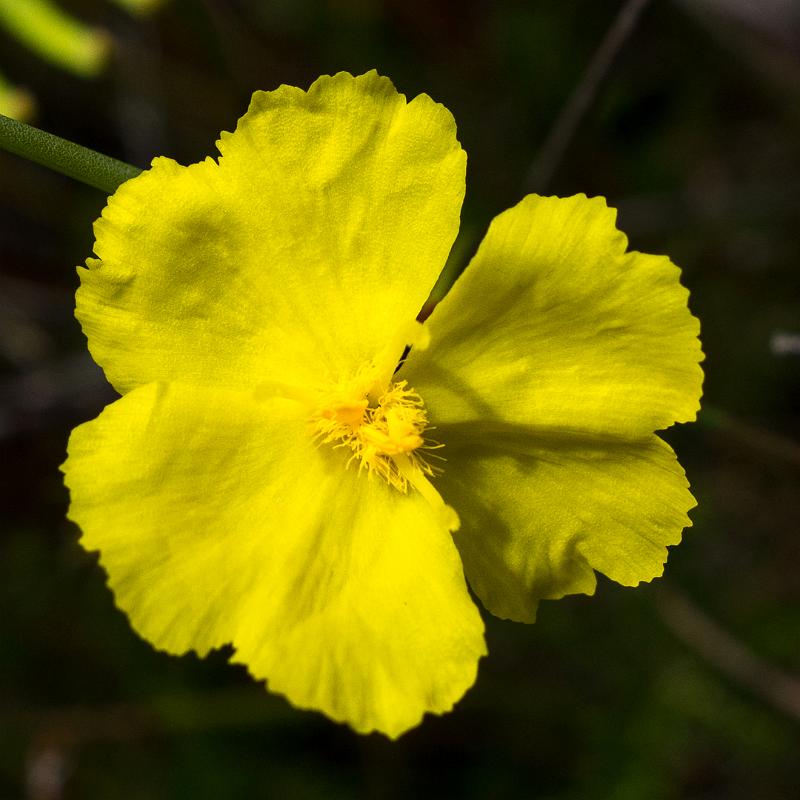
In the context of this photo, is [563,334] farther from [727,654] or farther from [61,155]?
[727,654]

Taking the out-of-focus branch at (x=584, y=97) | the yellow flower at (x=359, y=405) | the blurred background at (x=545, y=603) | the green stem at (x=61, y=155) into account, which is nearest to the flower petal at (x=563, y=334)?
the yellow flower at (x=359, y=405)

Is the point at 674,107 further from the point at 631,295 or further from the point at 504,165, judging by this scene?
the point at 631,295

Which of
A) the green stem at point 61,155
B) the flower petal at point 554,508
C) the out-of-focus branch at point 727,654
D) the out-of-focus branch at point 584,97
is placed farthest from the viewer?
the out-of-focus branch at point 727,654

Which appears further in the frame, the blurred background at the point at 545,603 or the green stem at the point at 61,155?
the blurred background at the point at 545,603

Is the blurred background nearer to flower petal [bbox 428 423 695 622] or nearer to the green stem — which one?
flower petal [bbox 428 423 695 622]

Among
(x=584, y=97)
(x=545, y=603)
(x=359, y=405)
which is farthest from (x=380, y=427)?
(x=545, y=603)

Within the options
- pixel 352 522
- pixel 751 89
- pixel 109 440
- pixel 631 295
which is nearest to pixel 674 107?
pixel 751 89

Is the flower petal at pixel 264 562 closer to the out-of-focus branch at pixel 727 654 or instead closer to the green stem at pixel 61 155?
the green stem at pixel 61 155
